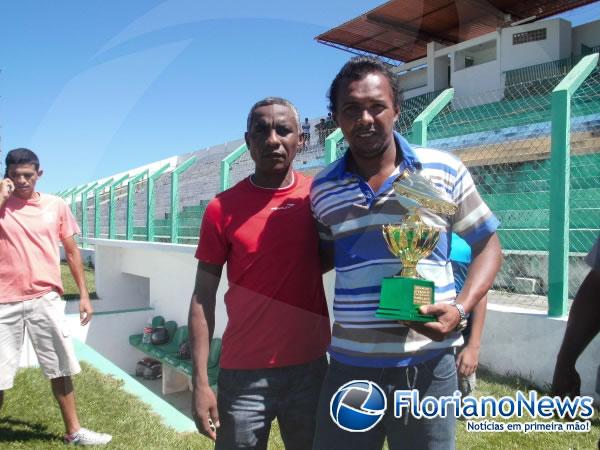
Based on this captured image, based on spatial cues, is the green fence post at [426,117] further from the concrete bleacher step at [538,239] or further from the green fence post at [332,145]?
the concrete bleacher step at [538,239]

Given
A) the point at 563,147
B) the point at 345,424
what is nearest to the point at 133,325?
the point at 563,147

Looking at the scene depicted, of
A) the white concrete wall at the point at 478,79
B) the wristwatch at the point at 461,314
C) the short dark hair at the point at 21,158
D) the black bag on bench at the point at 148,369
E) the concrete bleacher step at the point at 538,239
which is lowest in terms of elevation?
the black bag on bench at the point at 148,369

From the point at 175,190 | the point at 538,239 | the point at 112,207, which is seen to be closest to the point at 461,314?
the point at 538,239

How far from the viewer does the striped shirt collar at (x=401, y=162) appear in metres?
1.43

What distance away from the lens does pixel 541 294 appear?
3.73 metres

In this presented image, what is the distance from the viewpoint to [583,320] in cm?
153

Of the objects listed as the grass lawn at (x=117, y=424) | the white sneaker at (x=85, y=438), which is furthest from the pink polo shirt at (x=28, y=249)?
the grass lawn at (x=117, y=424)

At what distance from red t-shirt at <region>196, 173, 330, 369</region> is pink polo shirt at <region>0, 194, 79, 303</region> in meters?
1.81

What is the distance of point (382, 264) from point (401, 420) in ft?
1.41

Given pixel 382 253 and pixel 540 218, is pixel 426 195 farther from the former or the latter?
pixel 540 218

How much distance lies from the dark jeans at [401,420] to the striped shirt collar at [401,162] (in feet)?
1.77

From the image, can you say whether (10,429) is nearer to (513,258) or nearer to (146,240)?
(513,258)

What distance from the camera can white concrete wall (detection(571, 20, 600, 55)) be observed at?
615 inches

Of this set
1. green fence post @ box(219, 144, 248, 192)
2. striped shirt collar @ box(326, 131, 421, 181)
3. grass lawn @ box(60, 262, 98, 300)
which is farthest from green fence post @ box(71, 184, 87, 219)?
striped shirt collar @ box(326, 131, 421, 181)
